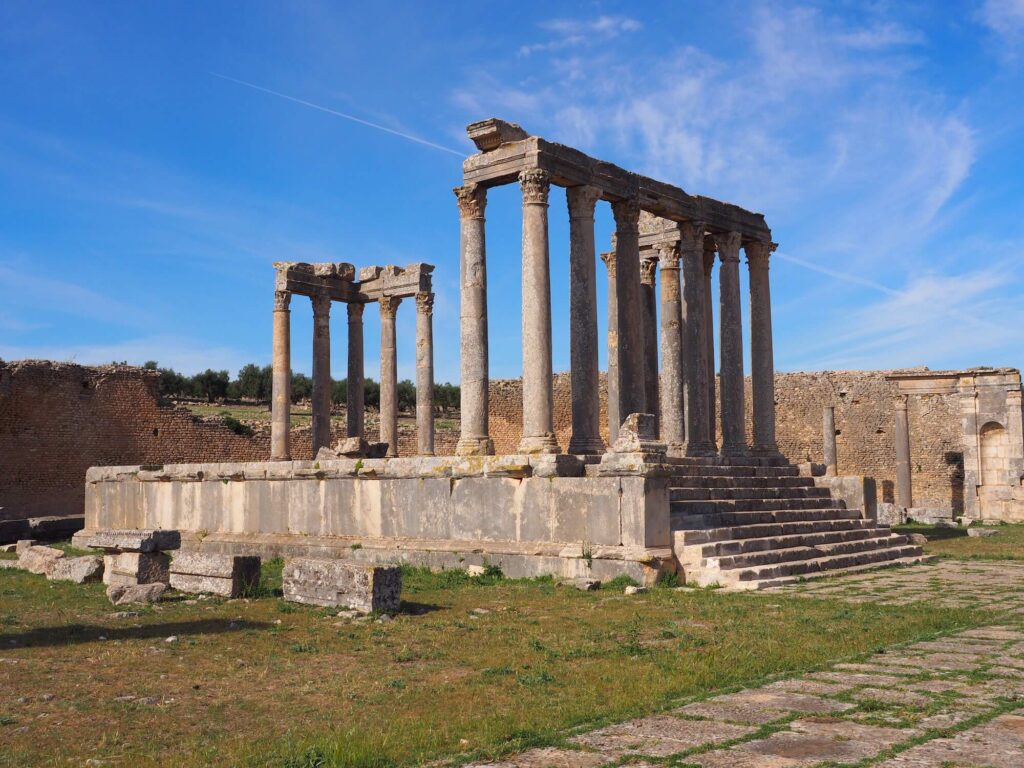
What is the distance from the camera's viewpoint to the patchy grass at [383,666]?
19.1 feet

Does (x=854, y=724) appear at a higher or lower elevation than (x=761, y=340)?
lower

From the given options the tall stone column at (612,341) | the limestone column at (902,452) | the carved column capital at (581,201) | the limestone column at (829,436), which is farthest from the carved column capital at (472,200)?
the limestone column at (829,436)

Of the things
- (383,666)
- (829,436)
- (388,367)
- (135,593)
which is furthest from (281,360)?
(829,436)

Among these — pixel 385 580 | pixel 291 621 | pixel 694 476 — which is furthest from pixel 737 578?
pixel 291 621

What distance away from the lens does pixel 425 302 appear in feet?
82.7

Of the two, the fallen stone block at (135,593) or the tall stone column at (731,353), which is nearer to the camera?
the fallen stone block at (135,593)

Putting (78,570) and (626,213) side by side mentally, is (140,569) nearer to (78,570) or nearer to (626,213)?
(78,570)

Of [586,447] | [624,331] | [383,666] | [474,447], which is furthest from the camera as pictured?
[624,331]

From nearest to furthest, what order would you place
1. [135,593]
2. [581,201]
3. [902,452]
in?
[135,593] → [581,201] → [902,452]

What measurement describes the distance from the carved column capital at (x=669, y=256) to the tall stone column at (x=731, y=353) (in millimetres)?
959

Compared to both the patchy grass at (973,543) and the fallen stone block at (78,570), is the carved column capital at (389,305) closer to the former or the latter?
the fallen stone block at (78,570)

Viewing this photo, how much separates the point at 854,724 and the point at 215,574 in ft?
29.6

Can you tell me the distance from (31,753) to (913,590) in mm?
10502

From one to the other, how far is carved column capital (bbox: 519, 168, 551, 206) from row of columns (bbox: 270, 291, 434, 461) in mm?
9081
